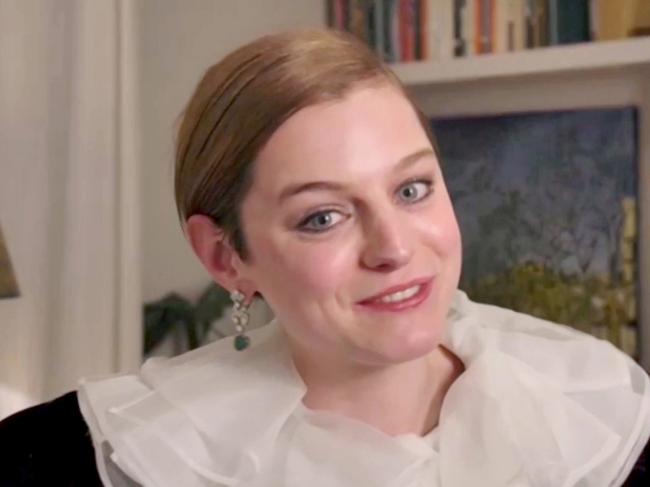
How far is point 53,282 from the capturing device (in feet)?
4.51

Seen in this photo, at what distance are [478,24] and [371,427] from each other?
84cm

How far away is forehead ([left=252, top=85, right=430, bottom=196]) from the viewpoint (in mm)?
844

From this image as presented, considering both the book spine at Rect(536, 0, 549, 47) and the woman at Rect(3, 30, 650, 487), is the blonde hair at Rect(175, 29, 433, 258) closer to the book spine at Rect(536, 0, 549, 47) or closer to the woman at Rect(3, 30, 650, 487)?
the woman at Rect(3, 30, 650, 487)

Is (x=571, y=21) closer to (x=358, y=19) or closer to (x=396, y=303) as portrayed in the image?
(x=358, y=19)

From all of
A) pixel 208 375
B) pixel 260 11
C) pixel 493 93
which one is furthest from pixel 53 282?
pixel 493 93

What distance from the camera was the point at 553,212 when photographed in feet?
5.23

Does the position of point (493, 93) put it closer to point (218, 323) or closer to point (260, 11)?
point (260, 11)

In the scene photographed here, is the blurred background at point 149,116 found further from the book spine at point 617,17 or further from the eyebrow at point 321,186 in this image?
the eyebrow at point 321,186

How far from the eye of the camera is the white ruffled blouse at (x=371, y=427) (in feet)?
2.91

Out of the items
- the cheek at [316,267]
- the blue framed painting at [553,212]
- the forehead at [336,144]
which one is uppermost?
the forehead at [336,144]

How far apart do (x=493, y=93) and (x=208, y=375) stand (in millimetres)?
854

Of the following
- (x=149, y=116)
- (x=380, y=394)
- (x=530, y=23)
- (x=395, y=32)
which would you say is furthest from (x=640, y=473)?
(x=149, y=116)

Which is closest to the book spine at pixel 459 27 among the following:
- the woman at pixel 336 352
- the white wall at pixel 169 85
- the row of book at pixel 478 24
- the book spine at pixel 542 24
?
the row of book at pixel 478 24

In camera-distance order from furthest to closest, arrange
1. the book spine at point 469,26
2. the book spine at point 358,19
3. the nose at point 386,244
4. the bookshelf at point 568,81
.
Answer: the book spine at point 358,19, the book spine at point 469,26, the bookshelf at point 568,81, the nose at point 386,244
